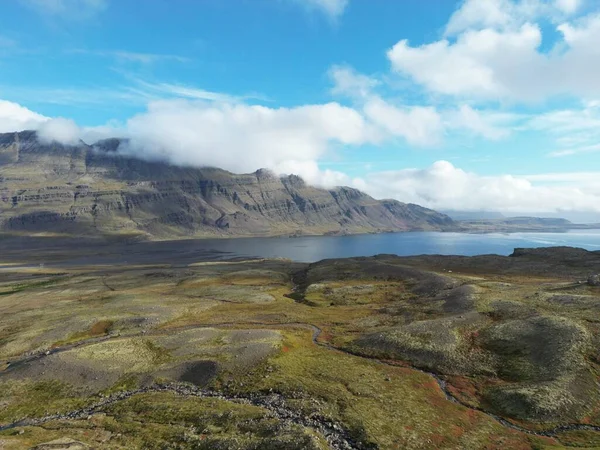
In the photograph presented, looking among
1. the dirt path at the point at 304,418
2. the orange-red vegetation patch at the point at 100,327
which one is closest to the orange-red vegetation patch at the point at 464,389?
the dirt path at the point at 304,418

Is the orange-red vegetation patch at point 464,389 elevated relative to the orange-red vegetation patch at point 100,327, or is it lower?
elevated

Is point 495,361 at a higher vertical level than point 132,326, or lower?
higher

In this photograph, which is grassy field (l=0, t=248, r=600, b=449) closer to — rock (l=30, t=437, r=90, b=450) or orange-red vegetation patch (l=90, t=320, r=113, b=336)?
orange-red vegetation patch (l=90, t=320, r=113, b=336)

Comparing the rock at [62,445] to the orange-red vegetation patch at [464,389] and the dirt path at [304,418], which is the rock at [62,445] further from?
the orange-red vegetation patch at [464,389]

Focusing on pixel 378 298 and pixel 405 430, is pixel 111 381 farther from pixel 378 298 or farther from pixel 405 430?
pixel 378 298

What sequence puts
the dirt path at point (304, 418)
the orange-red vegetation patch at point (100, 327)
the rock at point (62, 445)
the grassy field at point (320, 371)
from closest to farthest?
the rock at point (62, 445) → the grassy field at point (320, 371) → the dirt path at point (304, 418) → the orange-red vegetation patch at point (100, 327)

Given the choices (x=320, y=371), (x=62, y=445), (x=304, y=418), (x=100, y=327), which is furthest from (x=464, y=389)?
(x=100, y=327)

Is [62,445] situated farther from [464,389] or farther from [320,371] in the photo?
[464,389]

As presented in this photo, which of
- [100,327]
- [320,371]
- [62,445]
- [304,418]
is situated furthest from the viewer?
[100,327]

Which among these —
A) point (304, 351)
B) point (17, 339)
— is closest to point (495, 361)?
point (304, 351)
